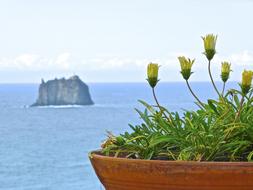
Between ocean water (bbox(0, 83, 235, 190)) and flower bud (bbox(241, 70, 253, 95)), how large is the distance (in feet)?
81.4

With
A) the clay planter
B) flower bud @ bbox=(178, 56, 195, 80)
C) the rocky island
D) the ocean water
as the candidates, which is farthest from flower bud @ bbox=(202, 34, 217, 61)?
the rocky island

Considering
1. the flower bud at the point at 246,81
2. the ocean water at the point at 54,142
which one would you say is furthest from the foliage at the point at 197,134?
the ocean water at the point at 54,142

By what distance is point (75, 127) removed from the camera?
54.1 meters

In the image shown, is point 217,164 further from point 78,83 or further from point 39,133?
point 78,83

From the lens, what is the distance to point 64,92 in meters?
59.0

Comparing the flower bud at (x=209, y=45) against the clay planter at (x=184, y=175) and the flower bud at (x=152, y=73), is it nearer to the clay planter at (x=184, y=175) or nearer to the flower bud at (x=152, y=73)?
the flower bud at (x=152, y=73)

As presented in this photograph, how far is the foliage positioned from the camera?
1.35 metres

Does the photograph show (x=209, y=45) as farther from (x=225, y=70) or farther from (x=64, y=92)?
(x=64, y=92)

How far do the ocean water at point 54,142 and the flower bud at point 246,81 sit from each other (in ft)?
81.4

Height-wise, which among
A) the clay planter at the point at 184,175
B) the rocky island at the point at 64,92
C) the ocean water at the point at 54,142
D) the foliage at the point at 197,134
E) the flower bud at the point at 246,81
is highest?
the flower bud at the point at 246,81

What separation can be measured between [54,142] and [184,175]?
46737 millimetres

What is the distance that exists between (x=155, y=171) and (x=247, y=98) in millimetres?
284

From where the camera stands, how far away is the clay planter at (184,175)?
1.26 meters

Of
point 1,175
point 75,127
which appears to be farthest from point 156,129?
point 75,127
